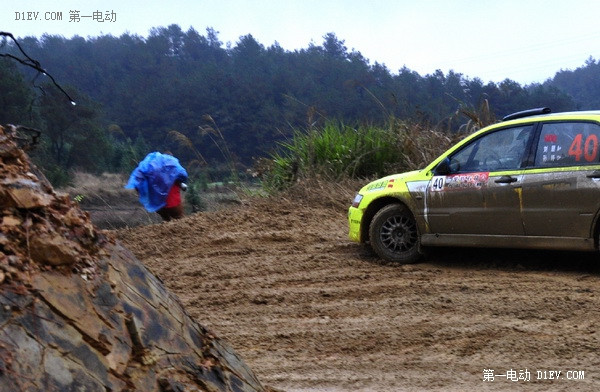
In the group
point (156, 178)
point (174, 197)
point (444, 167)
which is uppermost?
point (444, 167)

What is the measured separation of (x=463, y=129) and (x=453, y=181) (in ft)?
19.7

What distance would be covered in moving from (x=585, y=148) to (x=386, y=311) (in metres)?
2.57

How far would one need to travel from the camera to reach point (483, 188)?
9.17m

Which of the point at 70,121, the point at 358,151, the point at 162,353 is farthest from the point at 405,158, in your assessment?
the point at 70,121

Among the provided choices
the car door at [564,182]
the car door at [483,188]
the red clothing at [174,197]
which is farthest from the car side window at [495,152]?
the red clothing at [174,197]

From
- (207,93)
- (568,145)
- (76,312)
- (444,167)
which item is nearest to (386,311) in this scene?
(444,167)

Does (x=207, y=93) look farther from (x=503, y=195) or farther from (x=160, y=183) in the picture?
(x=503, y=195)

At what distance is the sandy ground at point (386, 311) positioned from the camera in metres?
6.39

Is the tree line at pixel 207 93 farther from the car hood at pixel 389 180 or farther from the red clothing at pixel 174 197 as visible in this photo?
the car hood at pixel 389 180

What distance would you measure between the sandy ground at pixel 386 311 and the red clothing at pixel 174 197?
2271mm

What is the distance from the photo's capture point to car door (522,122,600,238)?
841 cm

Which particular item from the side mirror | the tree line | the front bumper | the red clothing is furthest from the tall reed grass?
the side mirror

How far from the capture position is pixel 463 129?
15266mm

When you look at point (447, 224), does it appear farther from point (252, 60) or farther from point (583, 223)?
point (252, 60)
